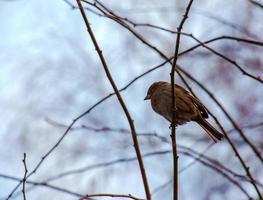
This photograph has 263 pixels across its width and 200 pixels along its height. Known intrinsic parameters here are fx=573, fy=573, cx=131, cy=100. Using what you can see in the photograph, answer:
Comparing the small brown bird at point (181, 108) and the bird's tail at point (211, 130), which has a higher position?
the small brown bird at point (181, 108)

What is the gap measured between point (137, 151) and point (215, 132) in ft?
5.05

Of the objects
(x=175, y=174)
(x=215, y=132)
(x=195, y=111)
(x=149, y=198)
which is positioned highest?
(x=195, y=111)

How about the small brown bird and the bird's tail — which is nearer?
the bird's tail

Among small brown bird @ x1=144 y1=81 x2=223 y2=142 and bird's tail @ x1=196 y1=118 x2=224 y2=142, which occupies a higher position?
small brown bird @ x1=144 y1=81 x2=223 y2=142

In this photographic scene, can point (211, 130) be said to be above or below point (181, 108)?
below

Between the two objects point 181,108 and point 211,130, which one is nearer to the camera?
point 211,130

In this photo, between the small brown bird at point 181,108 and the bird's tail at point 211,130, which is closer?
the bird's tail at point 211,130

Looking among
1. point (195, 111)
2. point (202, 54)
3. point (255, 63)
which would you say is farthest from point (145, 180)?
point (255, 63)

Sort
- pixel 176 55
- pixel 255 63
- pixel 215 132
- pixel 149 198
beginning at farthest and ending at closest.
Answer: pixel 255 63 → pixel 215 132 → pixel 176 55 → pixel 149 198

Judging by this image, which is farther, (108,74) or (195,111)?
(195,111)

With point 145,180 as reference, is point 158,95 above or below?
above

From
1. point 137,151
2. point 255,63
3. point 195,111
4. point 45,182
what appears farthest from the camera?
point 255,63

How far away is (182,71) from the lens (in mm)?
2492

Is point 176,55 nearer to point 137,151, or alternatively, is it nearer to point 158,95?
point 137,151
